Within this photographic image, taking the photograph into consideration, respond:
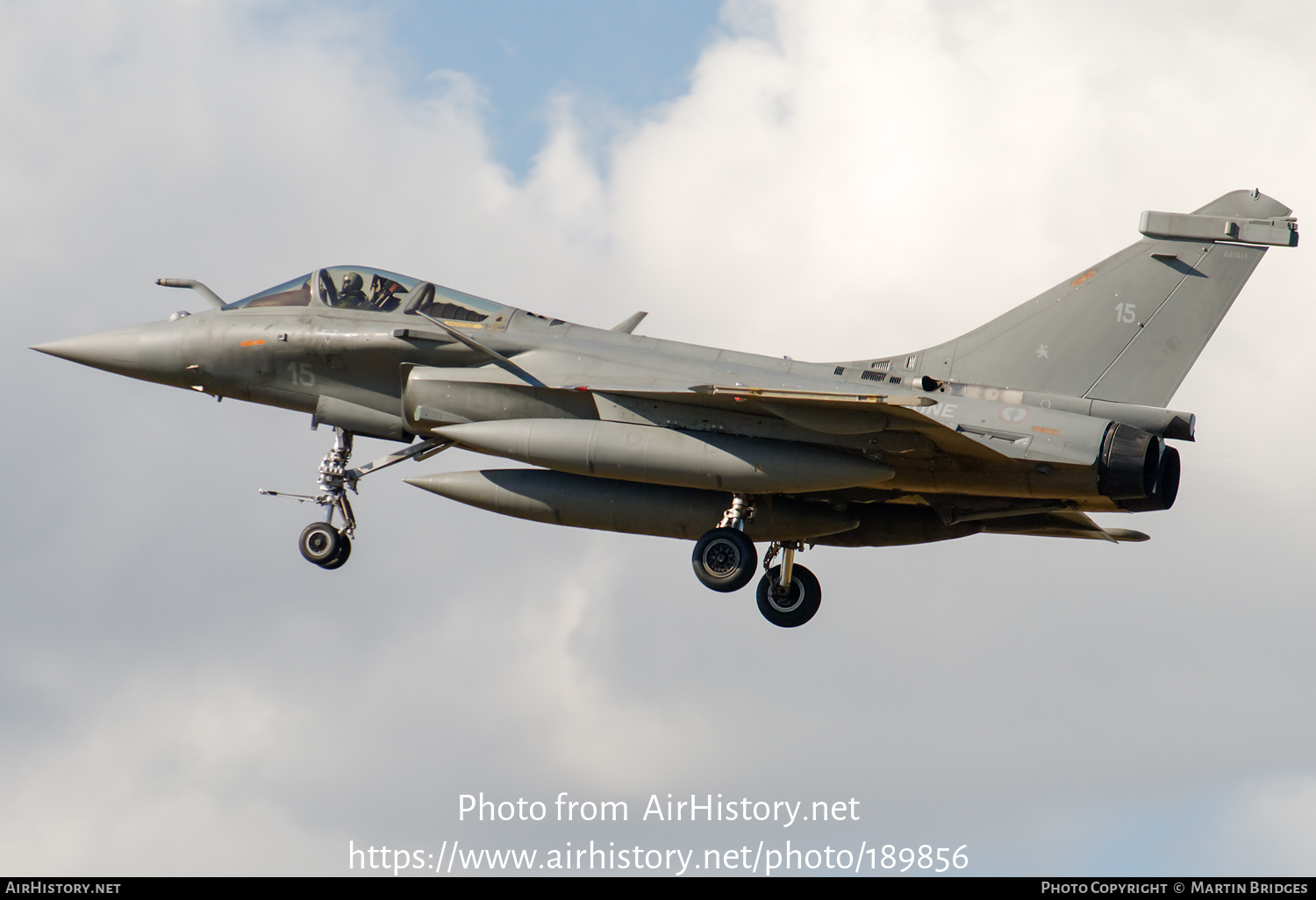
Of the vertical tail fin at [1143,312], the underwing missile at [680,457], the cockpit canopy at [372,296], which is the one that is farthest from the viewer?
the cockpit canopy at [372,296]

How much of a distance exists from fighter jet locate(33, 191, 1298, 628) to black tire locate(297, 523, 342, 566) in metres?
0.03

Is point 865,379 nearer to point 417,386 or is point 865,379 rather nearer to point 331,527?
point 417,386

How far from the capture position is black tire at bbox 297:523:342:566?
18922mm

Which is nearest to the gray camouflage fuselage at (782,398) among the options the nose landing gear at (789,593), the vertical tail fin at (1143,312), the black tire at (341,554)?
the vertical tail fin at (1143,312)

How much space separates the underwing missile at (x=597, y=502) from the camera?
1845 centimetres

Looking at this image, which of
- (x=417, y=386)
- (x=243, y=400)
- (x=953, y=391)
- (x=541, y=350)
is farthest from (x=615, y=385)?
(x=243, y=400)

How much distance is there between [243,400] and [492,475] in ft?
11.7

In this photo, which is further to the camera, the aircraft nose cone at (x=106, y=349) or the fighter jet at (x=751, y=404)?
the aircraft nose cone at (x=106, y=349)

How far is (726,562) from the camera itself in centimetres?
1781

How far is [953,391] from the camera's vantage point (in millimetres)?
17719

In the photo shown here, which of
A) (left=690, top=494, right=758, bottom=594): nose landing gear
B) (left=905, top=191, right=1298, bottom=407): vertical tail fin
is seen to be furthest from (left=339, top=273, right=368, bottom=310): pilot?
(left=905, top=191, right=1298, bottom=407): vertical tail fin

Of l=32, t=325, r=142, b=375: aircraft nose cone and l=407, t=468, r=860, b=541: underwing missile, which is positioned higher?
l=32, t=325, r=142, b=375: aircraft nose cone

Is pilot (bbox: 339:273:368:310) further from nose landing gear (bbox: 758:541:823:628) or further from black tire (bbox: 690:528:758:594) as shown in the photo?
nose landing gear (bbox: 758:541:823:628)

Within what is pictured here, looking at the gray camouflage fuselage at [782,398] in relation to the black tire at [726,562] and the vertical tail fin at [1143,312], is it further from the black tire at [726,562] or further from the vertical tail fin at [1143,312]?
the black tire at [726,562]
